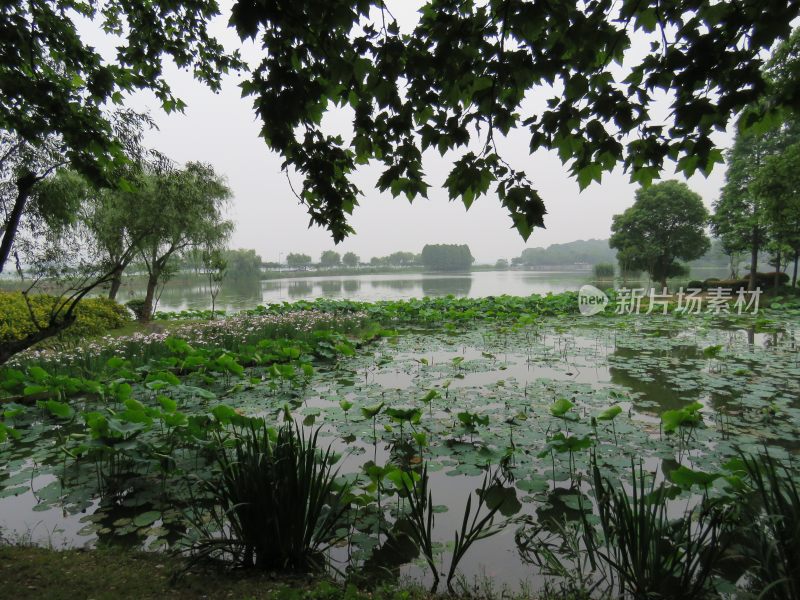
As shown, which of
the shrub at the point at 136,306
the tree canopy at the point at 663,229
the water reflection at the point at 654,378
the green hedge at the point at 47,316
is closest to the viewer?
the water reflection at the point at 654,378

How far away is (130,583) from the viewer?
1757mm

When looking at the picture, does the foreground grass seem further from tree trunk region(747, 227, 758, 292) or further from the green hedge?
tree trunk region(747, 227, 758, 292)

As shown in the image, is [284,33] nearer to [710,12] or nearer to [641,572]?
[710,12]

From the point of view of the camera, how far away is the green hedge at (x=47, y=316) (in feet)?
27.3

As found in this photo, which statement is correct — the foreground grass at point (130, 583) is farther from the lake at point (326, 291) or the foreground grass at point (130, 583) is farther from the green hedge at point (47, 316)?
the lake at point (326, 291)

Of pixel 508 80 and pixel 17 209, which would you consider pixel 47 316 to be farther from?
pixel 508 80

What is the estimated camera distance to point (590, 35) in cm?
210

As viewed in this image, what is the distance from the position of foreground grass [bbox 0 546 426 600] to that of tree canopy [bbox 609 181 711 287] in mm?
24578

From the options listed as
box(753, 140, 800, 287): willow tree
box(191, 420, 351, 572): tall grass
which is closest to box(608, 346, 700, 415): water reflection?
box(191, 420, 351, 572): tall grass

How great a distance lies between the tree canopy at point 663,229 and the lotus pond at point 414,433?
54.6ft

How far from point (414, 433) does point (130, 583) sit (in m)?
1.81

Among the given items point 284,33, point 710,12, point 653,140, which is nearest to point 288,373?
point 284,33

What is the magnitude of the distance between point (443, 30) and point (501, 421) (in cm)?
335

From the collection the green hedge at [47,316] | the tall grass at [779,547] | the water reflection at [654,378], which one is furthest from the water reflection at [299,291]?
the tall grass at [779,547]
